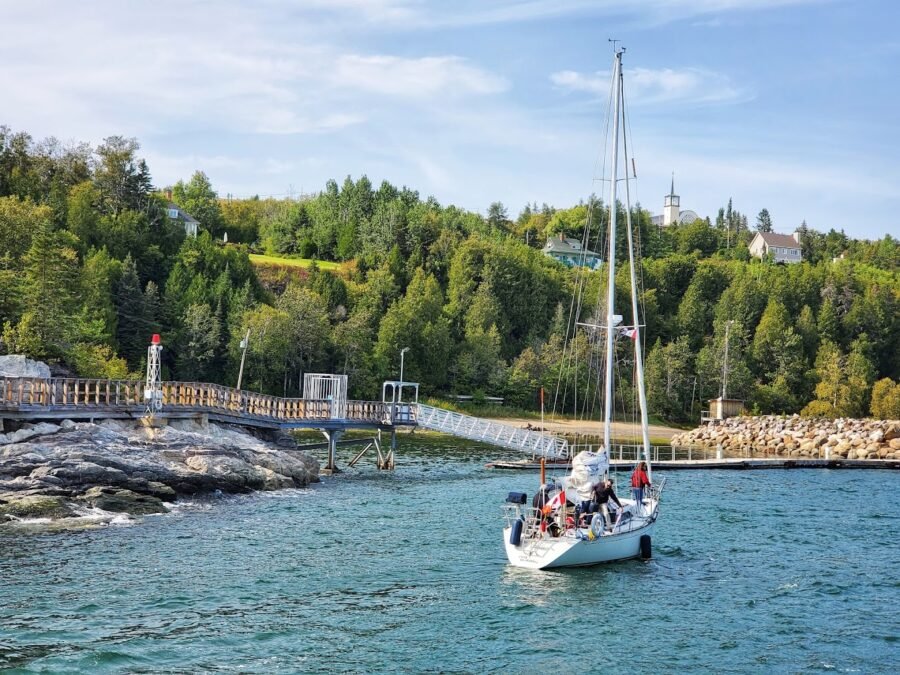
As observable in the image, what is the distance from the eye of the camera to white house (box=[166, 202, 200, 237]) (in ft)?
426

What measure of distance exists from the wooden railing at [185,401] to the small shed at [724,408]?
57077 millimetres

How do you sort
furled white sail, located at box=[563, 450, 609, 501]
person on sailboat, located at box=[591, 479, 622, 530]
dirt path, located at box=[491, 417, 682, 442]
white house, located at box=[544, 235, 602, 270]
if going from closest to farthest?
person on sailboat, located at box=[591, 479, 622, 530] < furled white sail, located at box=[563, 450, 609, 501] < dirt path, located at box=[491, 417, 682, 442] < white house, located at box=[544, 235, 602, 270]

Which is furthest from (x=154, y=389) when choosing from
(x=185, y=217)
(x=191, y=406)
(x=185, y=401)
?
(x=185, y=217)

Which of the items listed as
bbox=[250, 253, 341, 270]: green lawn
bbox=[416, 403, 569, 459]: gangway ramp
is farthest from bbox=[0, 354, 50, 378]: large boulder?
bbox=[250, 253, 341, 270]: green lawn

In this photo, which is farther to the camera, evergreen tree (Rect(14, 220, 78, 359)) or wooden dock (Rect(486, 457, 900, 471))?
evergreen tree (Rect(14, 220, 78, 359))

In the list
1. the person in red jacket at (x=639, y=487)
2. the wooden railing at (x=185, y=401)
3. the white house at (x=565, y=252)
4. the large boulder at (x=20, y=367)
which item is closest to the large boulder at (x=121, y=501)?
the wooden railing at (x=185, y=401)

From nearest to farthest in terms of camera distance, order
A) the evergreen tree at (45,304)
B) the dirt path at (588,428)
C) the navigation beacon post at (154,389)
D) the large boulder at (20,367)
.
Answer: the navigation beacon post at (154,389), the large boulder at (20,367), the evergreen tree at (45,304), the dirt path at (588,428)

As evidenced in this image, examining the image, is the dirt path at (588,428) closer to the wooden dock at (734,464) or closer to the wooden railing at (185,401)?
the wooden dock at (734,464)

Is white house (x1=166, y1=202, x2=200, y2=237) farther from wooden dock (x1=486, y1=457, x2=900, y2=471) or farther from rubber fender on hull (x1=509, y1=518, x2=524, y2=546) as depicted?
rubber fender on hull (x1=509, y1=518, x2=524, y2=546)

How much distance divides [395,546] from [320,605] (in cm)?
746

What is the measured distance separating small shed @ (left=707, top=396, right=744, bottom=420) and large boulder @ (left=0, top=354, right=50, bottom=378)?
7016 centimetres

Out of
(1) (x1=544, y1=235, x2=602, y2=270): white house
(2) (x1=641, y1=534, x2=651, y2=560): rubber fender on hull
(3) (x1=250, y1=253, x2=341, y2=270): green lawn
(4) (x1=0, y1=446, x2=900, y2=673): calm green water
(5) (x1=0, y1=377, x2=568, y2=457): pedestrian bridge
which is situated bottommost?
(4) (x1=0, y1=446, x2=900, y2=673): calm green water

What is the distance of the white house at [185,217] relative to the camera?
12988cm

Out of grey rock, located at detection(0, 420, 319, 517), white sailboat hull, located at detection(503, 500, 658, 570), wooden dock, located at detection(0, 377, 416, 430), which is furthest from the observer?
wooden dock, located at detection(0, 377, 416, 430)
